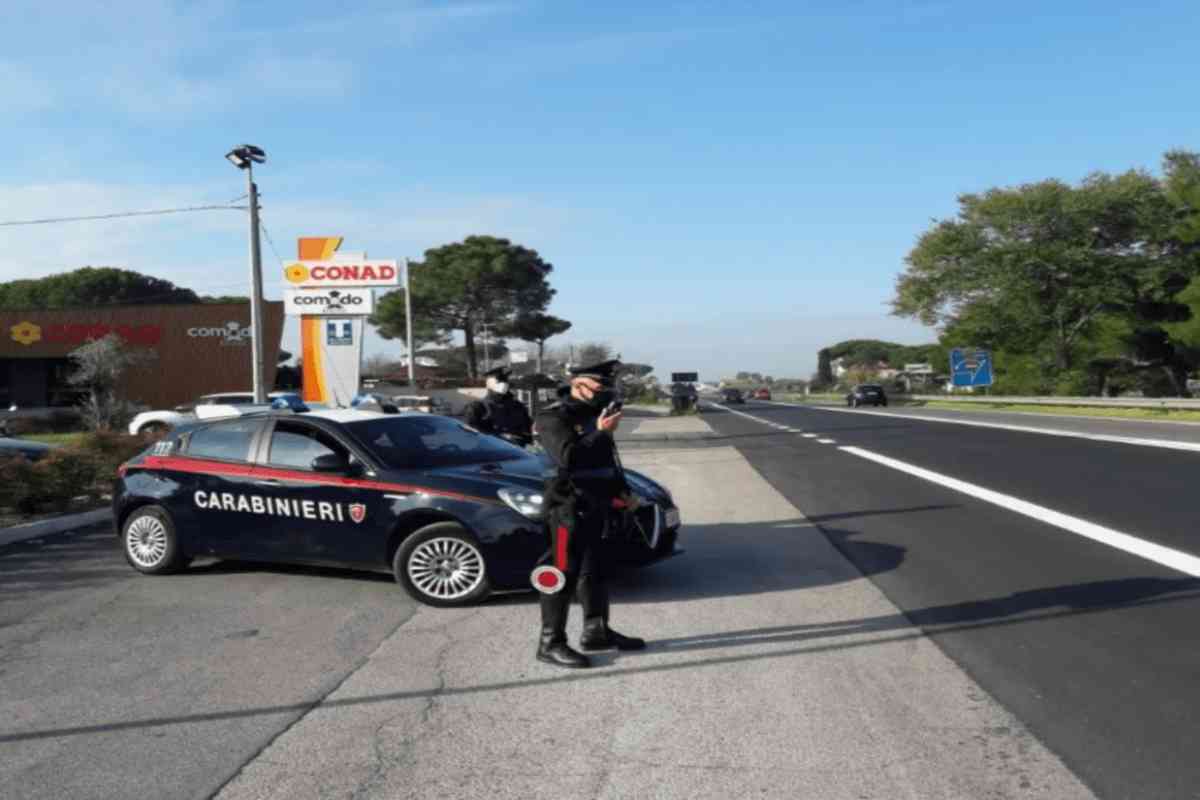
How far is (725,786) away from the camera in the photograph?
386 cm

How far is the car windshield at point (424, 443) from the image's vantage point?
25.3 feet

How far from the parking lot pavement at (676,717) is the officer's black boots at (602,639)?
0.11m

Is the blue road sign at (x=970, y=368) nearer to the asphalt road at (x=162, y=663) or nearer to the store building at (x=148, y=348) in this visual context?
the store building at (x=148, y=348)

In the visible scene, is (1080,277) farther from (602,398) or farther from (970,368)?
(602,398)

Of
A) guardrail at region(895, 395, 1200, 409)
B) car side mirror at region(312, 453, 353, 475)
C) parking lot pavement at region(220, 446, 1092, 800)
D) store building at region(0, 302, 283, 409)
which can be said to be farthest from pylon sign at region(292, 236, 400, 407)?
store building at region(0, 302, 283, 409)

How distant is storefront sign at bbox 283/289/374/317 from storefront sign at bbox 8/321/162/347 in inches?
1165

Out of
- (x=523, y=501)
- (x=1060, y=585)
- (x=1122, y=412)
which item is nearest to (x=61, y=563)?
(x=523, y=501)

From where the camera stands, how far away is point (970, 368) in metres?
49.1

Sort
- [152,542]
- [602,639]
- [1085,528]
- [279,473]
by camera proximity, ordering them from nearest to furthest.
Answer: [602,639]
[279,473]
[152,542]
[1085,528]

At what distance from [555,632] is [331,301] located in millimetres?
17641

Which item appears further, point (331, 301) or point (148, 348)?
point (148, 348)

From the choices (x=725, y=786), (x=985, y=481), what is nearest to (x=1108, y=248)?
(x=985, y=481)

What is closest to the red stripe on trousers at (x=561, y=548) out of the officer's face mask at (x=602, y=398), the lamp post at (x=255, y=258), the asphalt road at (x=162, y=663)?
the officer's face mask at (x=602, y=398)

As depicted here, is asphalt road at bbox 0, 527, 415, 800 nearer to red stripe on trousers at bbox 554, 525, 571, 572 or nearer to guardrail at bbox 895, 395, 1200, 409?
red stripe on trousers at bbox 554, 525, 571, 572
